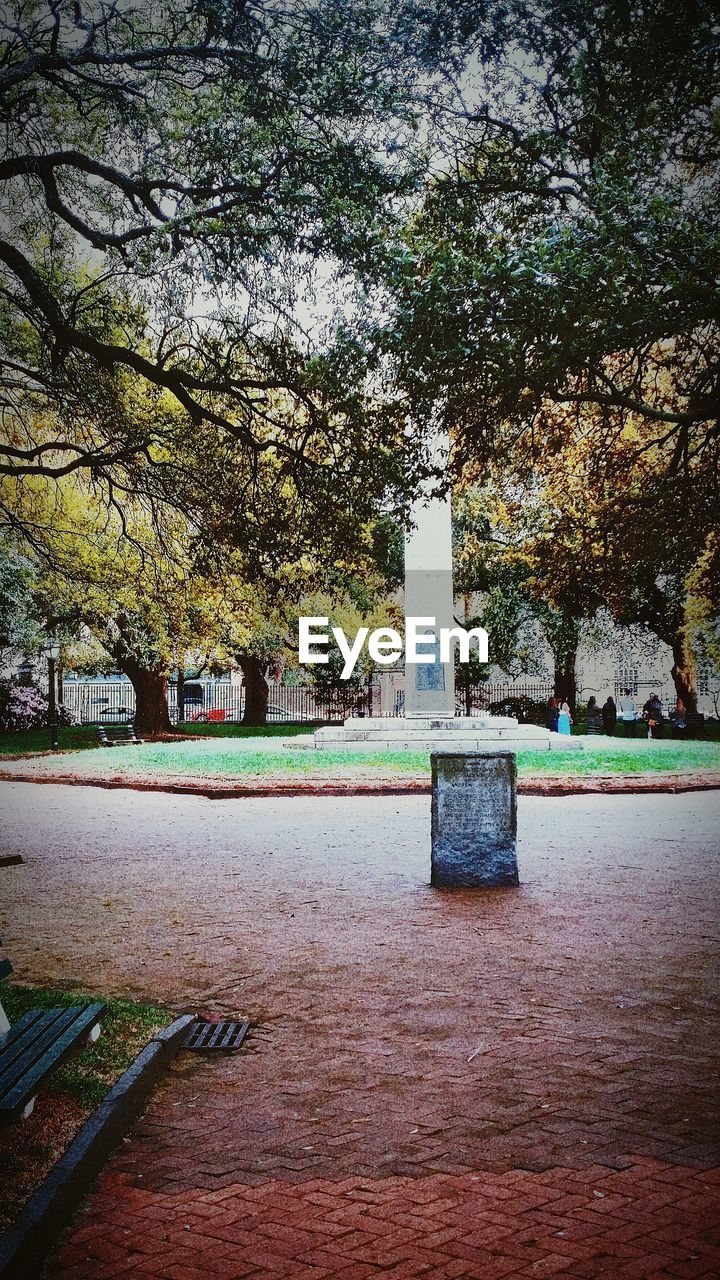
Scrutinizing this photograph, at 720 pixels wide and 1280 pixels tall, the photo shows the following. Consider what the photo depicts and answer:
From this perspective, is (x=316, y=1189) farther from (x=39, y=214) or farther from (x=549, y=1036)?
(x=39, y=214)

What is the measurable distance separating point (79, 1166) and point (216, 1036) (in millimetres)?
1466

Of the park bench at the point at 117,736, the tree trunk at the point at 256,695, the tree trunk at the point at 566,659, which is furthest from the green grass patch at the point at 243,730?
the tree trunk at the point at 566,659

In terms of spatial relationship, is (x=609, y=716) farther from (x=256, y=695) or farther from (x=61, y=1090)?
(x=61, y=1090)

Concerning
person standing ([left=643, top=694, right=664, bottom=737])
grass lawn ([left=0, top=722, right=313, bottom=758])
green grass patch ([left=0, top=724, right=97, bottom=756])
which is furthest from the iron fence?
person standing ([left=643, top=694, right=664, bottom=737])

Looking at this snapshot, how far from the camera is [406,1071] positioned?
13.1 ft

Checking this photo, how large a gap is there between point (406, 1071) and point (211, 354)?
8.43 meters

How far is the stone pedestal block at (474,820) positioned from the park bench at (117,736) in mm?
17246

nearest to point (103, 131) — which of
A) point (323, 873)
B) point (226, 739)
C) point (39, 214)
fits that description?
point (39, 214)

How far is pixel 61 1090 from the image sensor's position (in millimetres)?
3723

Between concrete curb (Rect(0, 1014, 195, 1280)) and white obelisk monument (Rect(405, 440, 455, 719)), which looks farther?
white obelisk monument (Rect(405, 440, 455, 719))

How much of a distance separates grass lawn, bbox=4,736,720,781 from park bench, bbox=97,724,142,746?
51 cm

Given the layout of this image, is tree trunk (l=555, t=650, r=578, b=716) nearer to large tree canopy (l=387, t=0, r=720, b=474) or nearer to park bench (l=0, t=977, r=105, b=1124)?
large tree canopy (l=387, t=0, r=720, b=474)

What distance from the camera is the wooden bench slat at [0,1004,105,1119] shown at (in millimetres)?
2834

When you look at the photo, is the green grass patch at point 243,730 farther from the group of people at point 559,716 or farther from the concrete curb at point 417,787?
the concrete curb at point 417,787
